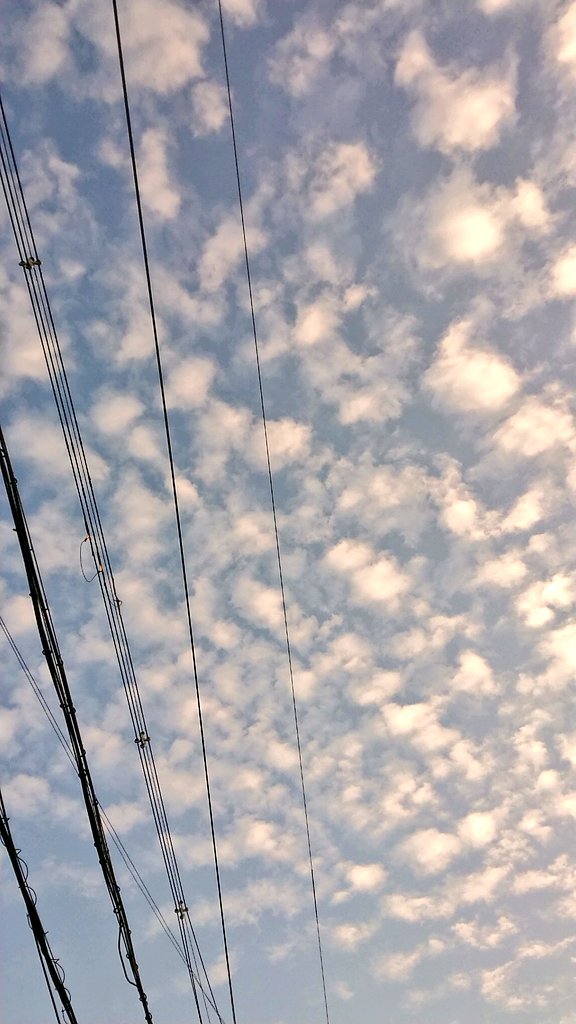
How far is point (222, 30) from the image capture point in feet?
42.3

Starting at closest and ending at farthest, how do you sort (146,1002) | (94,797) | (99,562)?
1. (94,797)
2. (146,1002)
3. (99,562)

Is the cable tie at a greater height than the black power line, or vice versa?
the cable tie

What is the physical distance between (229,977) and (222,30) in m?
18.7

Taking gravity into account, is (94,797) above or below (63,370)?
below

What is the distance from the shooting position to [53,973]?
8.34 m

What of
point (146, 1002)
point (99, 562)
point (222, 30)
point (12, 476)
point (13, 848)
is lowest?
point (146, 1002)

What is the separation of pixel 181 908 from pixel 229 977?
1833 mm

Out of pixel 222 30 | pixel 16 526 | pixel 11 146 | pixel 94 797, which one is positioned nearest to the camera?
pixel 16 526

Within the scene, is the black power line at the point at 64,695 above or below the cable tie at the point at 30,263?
below

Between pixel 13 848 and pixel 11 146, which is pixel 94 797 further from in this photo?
pixel 11 146

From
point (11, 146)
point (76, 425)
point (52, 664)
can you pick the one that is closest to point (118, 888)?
point (52, 664)

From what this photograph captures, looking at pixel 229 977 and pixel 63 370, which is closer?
pixel 63 370

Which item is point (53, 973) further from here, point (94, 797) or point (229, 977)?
point (229, 977)

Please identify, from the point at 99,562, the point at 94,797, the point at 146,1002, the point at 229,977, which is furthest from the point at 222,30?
the point at 229,977
